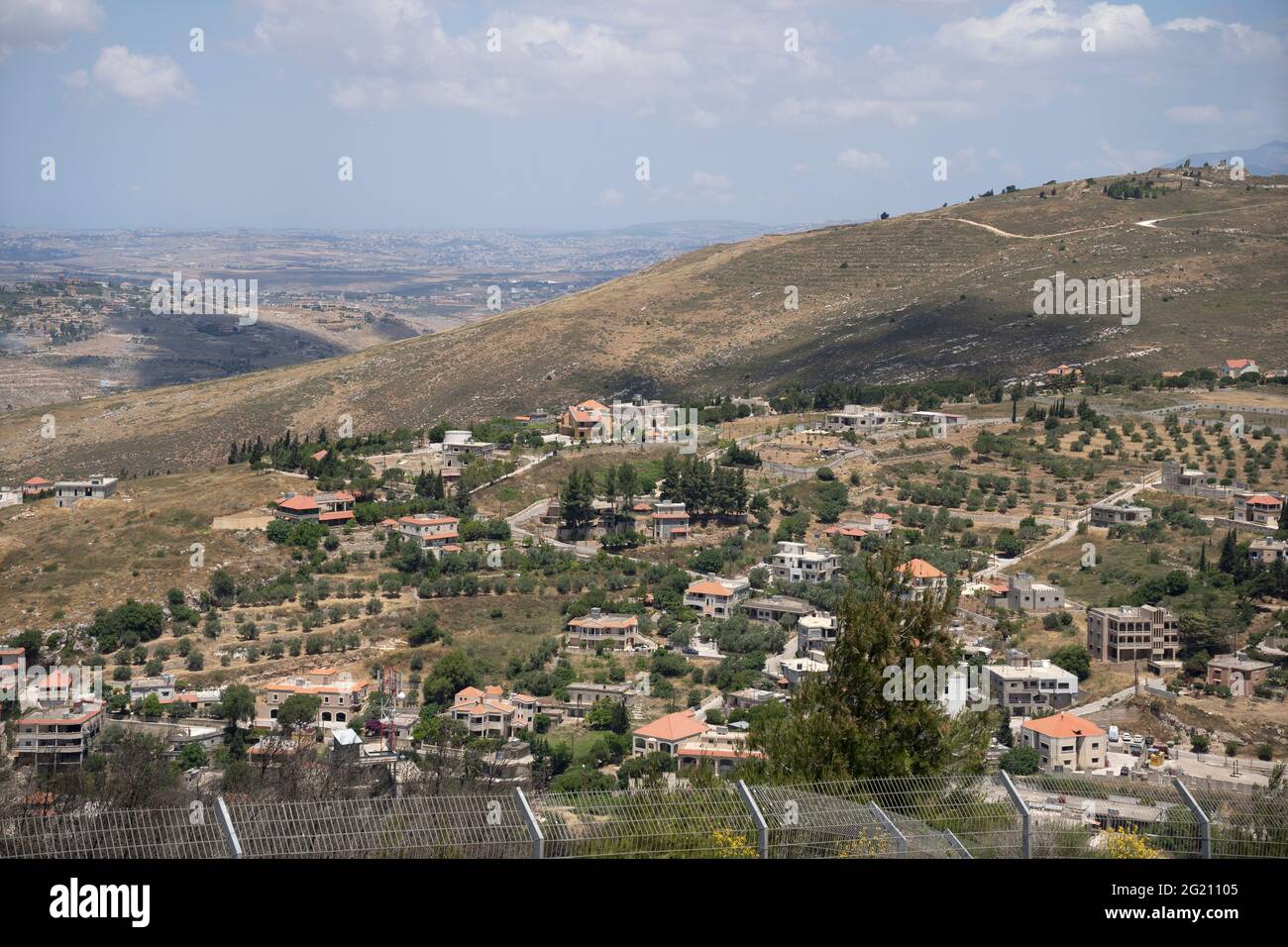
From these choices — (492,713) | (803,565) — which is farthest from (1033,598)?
(492,713)

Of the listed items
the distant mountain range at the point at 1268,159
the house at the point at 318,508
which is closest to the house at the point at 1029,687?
the house at the point at 318,508

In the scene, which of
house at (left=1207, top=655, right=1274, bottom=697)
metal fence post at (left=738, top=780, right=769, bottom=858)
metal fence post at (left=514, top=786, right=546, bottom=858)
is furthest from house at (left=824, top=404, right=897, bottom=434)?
metal fence post at (left=514, top=786, right=546, bottom=858)

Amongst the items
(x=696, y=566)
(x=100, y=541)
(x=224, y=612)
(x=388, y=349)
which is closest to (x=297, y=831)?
(x=224, y=612)

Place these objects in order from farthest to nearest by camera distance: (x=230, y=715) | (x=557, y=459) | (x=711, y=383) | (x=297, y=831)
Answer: (x=711, y=383) → (x=557, y=459) → (x=230, y=715) → (x=297, y=831)

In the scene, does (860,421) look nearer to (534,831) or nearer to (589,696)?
(589,696)

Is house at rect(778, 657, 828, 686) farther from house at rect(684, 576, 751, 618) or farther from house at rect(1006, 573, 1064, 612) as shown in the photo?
house at rect(1006, 573, 1064, 612)
